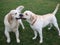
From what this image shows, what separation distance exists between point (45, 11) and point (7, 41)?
2.69 m

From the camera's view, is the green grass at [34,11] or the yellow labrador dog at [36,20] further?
the green grass at [34,11]

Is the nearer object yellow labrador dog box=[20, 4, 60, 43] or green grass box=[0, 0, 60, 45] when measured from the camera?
yellow labrador dog box=[20, 4, 60, 43]

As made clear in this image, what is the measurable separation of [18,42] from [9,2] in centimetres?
375

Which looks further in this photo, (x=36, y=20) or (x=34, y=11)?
(x=34, y=11)

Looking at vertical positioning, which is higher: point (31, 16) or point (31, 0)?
point (31, 16)

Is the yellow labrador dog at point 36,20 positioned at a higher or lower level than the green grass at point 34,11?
higher

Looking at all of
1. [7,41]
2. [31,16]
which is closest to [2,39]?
[7,41]

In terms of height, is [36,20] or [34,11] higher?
[36,20]

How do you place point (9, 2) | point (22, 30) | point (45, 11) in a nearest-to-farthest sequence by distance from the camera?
point (22, 30), point (45, 11), point (9, 2)

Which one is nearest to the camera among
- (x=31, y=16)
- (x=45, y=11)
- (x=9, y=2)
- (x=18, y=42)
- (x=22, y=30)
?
(x=31, y=16)

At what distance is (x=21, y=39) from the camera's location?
15.3 feet

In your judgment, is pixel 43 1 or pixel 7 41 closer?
pixel 7 41

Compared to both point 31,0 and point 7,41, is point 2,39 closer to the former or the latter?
point 7,41

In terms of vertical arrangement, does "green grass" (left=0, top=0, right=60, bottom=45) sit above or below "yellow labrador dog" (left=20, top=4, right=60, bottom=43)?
below
